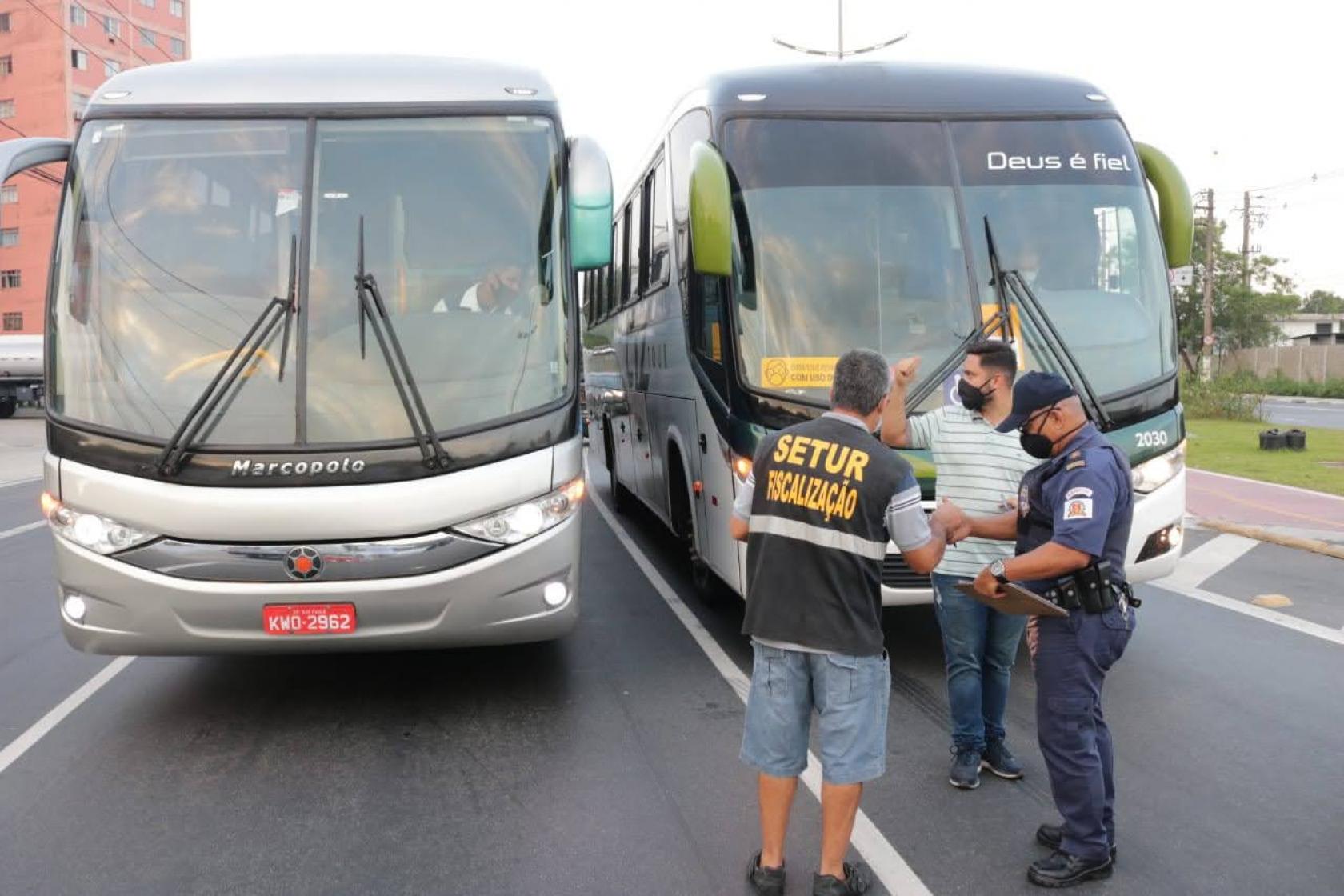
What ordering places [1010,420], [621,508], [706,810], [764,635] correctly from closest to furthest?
1. [764,635]
2. [1010,420]
3. [706,810]
4. [621,508]

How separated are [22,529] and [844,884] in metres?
12.8

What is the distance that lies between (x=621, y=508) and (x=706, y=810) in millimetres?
9292

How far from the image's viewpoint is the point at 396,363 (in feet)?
18.0

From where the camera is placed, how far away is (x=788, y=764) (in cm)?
382

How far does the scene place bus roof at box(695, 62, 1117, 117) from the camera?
6824 mm

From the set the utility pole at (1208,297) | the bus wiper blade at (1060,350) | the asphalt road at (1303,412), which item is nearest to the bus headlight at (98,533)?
the bus wiper blade at (1060,350)

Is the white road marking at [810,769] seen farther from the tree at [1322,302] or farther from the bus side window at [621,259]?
the tree at [1322,302]

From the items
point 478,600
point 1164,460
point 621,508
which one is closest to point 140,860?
point 478,600

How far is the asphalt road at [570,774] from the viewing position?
13.4 ft

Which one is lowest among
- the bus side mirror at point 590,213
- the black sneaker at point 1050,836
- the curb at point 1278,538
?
the curb at point 1278,538

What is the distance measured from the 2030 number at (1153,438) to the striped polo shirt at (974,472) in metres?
1.70

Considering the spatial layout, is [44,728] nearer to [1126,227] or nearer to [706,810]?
[706,810]

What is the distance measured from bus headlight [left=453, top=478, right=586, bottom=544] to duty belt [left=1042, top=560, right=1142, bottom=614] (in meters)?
2.51

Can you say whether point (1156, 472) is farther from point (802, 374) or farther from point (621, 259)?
point (621, 259)
